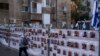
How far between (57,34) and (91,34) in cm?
420

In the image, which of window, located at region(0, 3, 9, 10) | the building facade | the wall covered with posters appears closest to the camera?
the wall covered with posters

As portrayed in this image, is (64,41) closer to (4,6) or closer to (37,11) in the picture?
(37,11)

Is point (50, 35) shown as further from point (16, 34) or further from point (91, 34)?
point (16, 34)

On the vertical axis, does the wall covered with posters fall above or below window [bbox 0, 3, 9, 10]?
below

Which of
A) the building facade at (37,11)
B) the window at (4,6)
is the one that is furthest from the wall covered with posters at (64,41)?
the window at (4,6)

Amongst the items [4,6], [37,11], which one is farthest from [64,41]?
[4,6]

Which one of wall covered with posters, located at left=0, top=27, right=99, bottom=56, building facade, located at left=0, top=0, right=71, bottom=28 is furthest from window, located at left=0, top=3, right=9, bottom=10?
wall covered with posters, located at left=0, top=27, right=99, bottom=56

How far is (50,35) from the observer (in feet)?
60.4

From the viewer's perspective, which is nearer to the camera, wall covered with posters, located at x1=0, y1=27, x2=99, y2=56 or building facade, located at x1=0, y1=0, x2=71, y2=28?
wall covered with posters, located at x1=0, y1=27, x2=99, y2=56

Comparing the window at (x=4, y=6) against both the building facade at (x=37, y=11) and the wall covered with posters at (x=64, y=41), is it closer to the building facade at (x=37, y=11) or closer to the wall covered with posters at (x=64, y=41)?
the building facade at (x=37, y=11)

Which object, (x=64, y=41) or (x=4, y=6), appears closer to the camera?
(x=64, y=41)

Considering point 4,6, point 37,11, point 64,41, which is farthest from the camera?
point 4,6

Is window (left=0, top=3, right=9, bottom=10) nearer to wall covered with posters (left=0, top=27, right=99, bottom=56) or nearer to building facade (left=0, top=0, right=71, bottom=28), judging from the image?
building facade (left=0, top=0, right=71, bottom=28)

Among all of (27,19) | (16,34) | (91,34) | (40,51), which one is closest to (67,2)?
(27,19)
